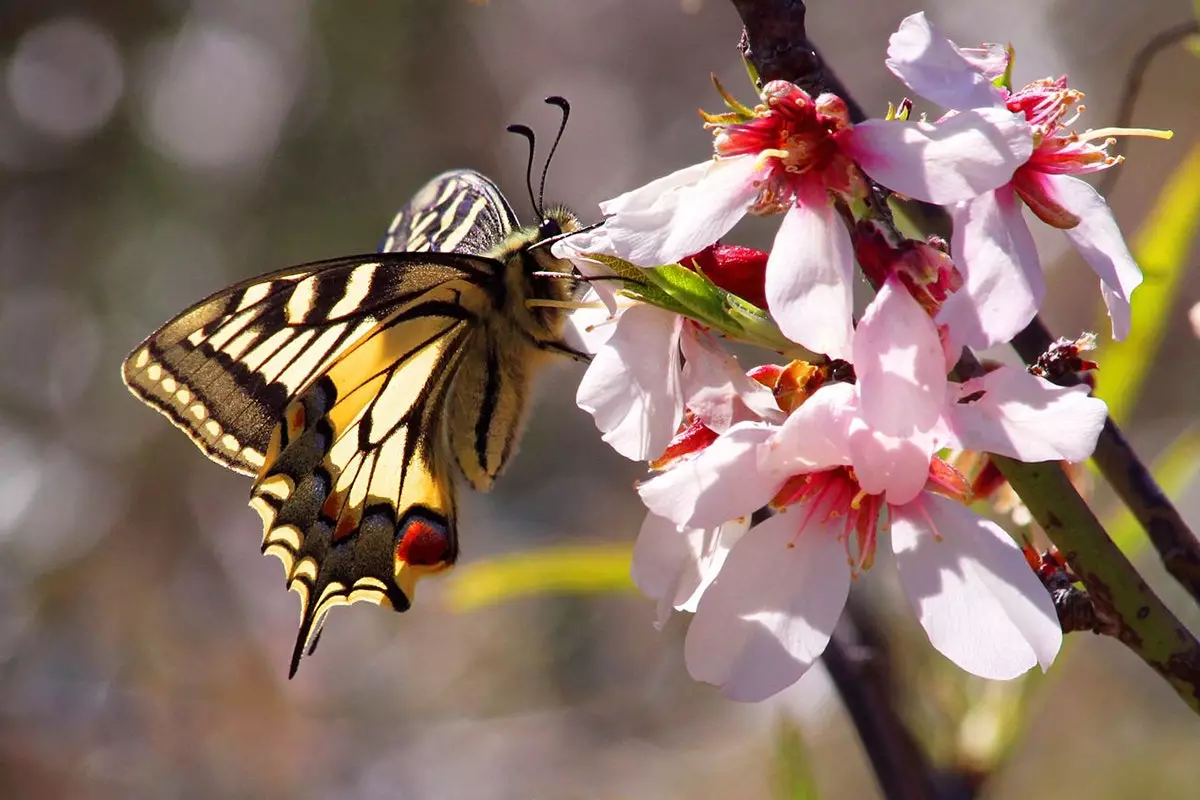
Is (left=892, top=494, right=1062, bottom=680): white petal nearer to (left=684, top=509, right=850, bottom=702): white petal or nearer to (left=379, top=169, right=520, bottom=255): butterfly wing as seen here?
(left=684, top=509, right=850, bottom=702): white petal

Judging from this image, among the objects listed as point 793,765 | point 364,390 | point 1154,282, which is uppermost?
point 364,390

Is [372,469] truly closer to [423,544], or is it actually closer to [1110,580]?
[423,544]

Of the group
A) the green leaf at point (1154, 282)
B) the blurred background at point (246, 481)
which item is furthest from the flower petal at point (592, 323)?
the blurred background at point (246, 481)

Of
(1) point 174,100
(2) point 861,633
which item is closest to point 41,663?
(1) point 174,100

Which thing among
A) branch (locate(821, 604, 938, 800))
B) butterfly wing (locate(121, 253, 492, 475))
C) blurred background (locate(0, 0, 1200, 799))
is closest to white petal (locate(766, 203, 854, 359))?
branch (locate(821, 604, 938, 800))

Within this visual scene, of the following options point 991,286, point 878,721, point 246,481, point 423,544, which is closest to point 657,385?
point 991,286

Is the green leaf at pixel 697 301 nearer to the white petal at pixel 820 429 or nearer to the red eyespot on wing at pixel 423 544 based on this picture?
the white petal at pixel 820 429

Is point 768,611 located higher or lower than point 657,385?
lower
